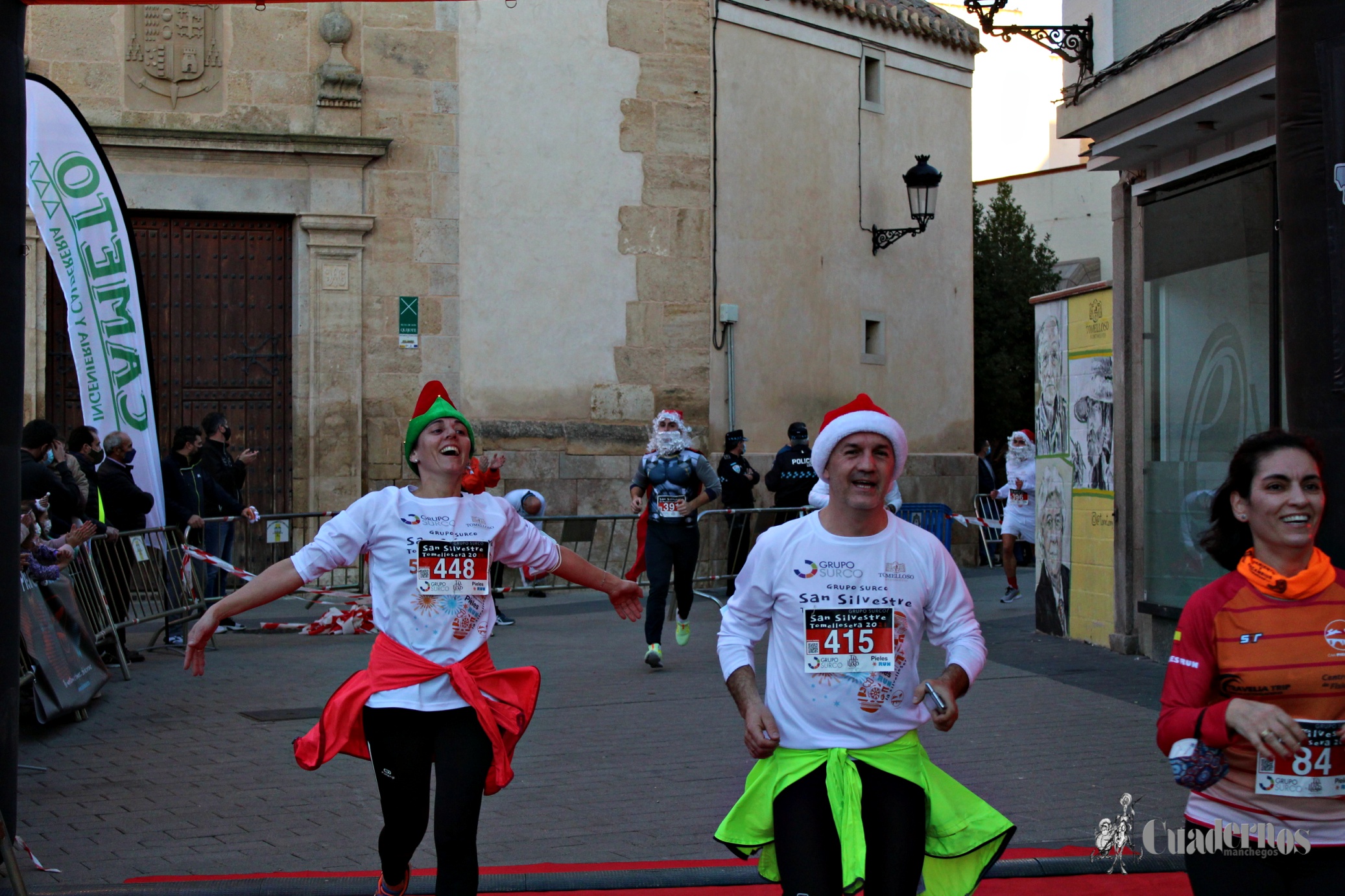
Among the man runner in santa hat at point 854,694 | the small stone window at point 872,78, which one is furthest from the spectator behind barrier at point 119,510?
the small stone window at point 872,78

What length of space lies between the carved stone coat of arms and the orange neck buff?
1463 cm

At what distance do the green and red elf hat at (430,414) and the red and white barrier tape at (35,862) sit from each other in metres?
2.10

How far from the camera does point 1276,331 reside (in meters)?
9.36

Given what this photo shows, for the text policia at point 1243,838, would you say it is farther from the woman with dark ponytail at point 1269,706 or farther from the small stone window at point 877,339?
the small stone window at point 877,339

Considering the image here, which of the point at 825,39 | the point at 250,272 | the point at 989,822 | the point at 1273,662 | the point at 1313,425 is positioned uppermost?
the point at 825,39

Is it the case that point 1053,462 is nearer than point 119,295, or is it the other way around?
point 119,295

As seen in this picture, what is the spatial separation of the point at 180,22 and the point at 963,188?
11.4 m

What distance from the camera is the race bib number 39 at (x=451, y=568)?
185 inches

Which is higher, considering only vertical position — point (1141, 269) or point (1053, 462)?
point (1141, 269)

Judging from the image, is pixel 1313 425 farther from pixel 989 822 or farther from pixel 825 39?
pixel 825 39

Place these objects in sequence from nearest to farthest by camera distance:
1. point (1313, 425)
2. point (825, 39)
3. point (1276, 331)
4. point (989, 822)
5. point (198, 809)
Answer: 1. point (989, 822)
2. point (1313, 425)
3. point (198, 809)
4. point (1276, 331)
5. point (825, 39)

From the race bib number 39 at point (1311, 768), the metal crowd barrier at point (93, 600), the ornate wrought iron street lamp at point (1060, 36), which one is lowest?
the metal crowd barrier at point (93, 600)

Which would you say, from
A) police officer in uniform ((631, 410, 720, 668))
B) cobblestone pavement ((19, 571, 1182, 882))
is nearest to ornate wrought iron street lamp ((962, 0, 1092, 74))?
police officer in uniform ((631, 410, 720, 668))

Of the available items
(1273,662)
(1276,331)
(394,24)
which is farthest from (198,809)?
(394,24)
